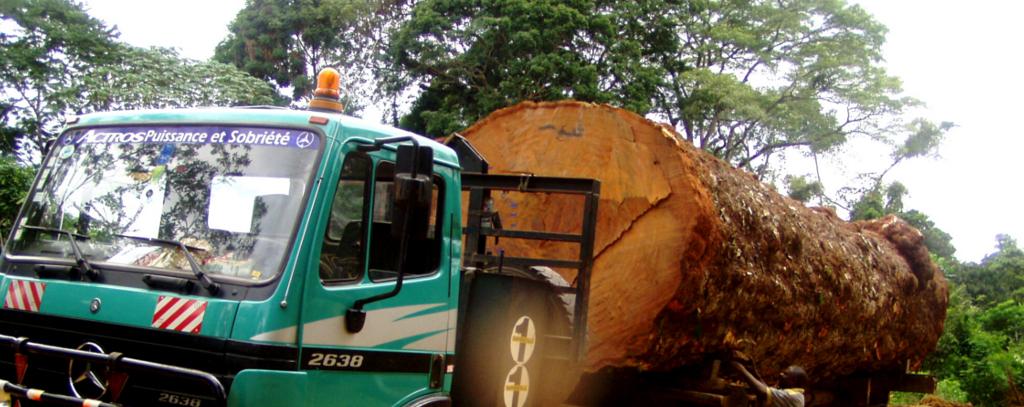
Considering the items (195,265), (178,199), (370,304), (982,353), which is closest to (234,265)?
(195,265)

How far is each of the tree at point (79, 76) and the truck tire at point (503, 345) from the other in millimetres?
12715

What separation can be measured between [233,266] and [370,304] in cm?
58

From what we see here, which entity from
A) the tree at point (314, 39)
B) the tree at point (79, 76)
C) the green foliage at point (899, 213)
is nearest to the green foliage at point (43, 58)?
the tree at point (79, 76)

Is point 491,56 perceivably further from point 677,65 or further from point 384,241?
point 384,241

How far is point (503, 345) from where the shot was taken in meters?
4.69

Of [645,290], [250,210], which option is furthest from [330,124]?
[645,290]

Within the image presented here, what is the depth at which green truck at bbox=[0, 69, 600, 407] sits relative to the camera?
3455 millimetres

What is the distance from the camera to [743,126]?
26.9 metres

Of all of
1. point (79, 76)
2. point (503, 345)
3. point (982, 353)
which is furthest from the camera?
point (79, 76)

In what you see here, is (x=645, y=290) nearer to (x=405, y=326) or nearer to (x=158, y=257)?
(x=405, y=326)

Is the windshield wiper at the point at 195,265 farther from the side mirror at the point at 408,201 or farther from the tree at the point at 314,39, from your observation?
the tree at the point at 314,39

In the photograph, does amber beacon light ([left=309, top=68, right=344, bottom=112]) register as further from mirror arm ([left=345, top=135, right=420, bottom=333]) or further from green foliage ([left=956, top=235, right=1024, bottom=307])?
green foliage ([left=956, top=235, right=1024, bottom=307])

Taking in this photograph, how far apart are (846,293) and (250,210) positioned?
17.7 feet

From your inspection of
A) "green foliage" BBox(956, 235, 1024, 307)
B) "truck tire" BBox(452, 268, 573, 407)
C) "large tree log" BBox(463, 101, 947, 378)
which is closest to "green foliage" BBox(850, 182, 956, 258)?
"green foliage" BBox(956, 235, 1024, 307)
